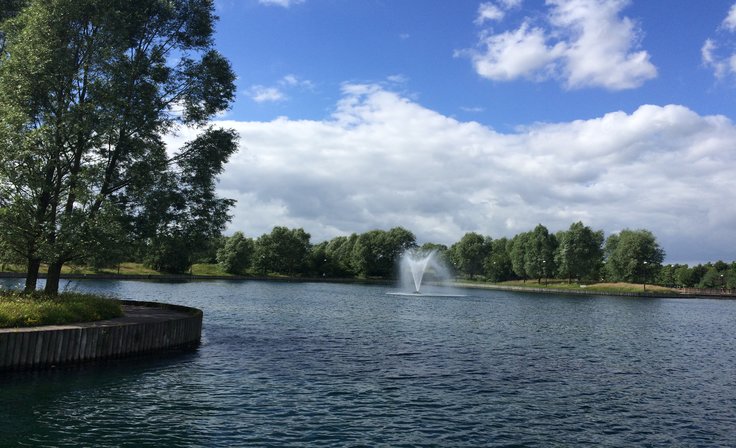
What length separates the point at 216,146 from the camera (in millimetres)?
39594

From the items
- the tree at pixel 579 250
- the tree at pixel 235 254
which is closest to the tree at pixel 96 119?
the tree at pixel 235 254

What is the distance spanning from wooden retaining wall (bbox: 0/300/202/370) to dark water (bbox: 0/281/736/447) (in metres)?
0.99

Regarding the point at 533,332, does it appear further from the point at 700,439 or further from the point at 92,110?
the point at 92,110

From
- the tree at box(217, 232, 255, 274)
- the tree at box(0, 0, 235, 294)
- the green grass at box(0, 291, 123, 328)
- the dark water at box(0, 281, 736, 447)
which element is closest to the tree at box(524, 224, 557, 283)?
the tree at box(217, 232, 255, 274)

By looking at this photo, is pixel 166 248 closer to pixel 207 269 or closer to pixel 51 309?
pixel 51 309

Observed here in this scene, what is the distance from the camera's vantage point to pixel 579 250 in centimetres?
17325

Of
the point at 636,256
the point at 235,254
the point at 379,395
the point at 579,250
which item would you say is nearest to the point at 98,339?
the point at 379,395

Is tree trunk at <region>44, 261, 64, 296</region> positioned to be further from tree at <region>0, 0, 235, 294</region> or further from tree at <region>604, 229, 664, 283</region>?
tree at <region>604, 229, 664, 283</region>

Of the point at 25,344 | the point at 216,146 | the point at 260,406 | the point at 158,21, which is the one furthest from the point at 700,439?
the point at 158,21

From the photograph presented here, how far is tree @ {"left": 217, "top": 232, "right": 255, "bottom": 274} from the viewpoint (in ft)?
579

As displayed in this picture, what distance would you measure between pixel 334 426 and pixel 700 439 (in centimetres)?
1470

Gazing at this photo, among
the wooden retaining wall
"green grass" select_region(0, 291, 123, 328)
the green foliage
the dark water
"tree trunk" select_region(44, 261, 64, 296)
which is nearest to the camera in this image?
the dark water

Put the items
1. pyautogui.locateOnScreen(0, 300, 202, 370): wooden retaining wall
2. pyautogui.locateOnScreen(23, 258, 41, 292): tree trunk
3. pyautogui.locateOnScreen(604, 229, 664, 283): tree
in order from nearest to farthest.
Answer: pyautogui.locateOnScreen(0, 300, 202, 370): wooden retaining wall
pyautogui.locateOnScreen(23, 258, 41, 292): tree trunk
pyautogui.locateOnScreen(604, 229, 664, 283): tree

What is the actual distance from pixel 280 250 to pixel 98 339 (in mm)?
162620
